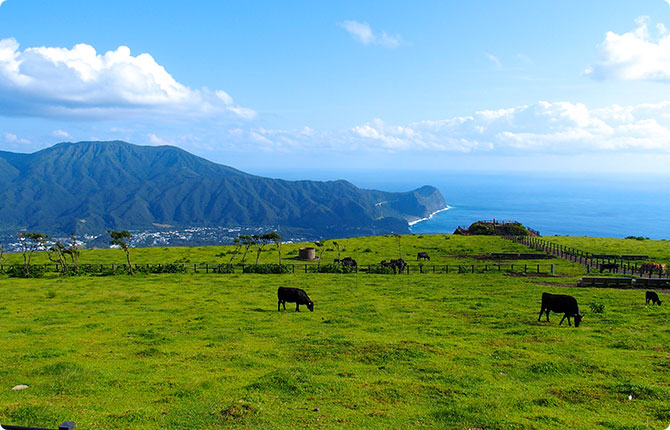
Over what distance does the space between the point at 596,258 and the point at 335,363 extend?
145 ft

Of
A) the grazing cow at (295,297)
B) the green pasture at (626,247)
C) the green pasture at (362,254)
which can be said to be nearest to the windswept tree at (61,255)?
the green pasture at (362,254)

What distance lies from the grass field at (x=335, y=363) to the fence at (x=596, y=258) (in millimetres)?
→ 14337

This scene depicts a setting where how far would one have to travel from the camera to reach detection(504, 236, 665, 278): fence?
3903cm

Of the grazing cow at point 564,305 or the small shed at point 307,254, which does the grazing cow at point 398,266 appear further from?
the grazing cow at point 564,305

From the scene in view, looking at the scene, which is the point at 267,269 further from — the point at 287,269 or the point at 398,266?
the point at 398,266

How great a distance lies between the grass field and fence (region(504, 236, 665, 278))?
14.3 m

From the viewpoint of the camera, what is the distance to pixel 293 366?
528 inches

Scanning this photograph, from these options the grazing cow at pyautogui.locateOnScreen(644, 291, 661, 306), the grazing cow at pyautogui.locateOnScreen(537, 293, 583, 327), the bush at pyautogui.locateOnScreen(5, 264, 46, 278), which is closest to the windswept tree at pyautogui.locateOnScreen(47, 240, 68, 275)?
the bush at pyautogui.locateOnScreen(5, 264, 46, 278)

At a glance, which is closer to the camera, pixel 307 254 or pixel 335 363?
pixel 335 363

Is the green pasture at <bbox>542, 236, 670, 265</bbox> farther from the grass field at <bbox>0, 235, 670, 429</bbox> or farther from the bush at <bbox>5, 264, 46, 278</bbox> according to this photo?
the bush at <bbox>5, 264, 46, 278</bbox>

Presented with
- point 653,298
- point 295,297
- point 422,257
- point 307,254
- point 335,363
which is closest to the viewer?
point 335,363

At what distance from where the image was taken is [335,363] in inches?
542

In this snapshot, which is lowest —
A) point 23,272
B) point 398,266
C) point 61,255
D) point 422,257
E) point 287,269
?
point 23,272

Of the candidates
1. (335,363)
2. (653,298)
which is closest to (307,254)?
(653,298)
